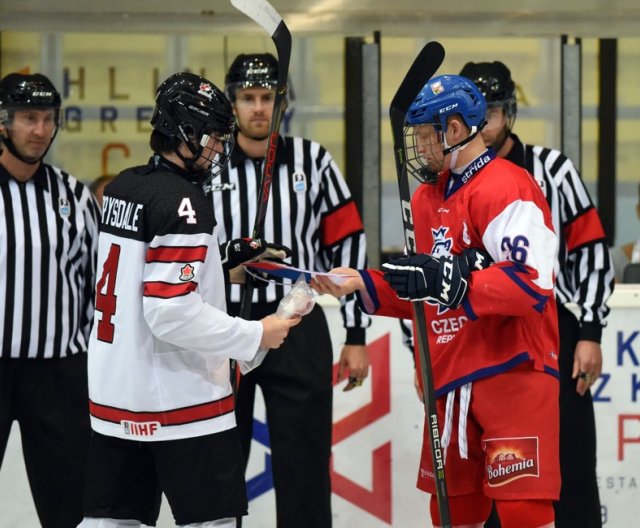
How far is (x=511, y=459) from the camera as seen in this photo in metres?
2.66

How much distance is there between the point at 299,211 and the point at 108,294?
34.5 inches

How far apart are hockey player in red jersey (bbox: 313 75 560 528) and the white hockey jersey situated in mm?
389

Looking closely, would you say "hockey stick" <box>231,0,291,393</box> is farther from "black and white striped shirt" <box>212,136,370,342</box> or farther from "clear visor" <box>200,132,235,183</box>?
"clear visor" <box>200,132,235,183</box>

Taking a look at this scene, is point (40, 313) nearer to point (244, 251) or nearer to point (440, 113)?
→ point (244, 251)

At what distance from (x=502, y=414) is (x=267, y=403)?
78cm

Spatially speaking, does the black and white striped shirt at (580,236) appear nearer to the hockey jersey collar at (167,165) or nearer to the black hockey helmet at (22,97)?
the hockey jersey collar at (167,165)

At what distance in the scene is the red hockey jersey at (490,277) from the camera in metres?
2.58

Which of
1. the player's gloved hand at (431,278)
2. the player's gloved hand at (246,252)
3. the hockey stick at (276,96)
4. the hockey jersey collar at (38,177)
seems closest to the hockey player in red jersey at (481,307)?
the player's gloved hand at (431,278)

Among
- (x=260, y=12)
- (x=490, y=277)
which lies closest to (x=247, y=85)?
(x=260, y=12)

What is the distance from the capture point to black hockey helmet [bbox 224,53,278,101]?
3.31 m

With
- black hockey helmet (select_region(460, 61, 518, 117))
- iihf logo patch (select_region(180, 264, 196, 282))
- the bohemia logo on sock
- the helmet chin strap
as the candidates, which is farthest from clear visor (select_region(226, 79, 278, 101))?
the bohemia logo on sock

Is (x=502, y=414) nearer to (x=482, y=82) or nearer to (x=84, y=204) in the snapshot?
(x=482, y=82)

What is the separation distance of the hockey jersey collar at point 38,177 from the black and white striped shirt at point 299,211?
47 centimetres

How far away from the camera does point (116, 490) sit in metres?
2.58
